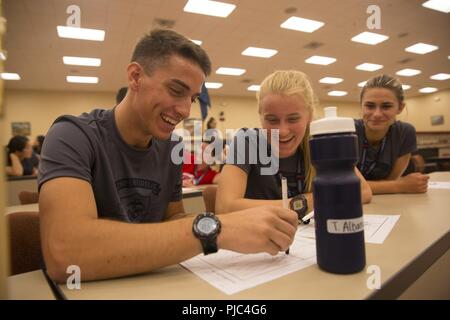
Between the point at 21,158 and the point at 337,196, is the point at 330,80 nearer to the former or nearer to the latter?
the point at 21,158

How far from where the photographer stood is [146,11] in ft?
15.1

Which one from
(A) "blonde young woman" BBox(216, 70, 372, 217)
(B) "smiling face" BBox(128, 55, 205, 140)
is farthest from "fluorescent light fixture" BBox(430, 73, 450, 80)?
(B) "smiling face" BBox(128, 55, 205, 140)

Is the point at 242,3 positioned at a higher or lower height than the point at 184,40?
higher

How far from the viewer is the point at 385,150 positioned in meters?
1.76

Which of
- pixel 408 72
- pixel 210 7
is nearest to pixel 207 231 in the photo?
pixel 210 7

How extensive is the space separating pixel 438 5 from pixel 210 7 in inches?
147

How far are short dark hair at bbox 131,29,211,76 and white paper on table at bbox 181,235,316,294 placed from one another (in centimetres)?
65

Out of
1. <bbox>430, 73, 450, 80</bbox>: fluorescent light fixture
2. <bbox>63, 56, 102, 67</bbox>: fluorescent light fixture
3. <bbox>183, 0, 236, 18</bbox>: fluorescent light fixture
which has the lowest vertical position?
<bbox>63, 56, 102, 67</bbox>: fluorescent light fixture

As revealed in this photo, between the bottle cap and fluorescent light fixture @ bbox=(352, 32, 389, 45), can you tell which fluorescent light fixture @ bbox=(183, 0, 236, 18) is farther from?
the bottle cap

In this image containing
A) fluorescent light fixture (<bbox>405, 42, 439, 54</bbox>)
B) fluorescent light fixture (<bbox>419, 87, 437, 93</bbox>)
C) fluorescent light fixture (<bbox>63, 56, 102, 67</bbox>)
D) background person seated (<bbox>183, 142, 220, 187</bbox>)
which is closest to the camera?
background person seated (<bbox>183, 142, 220, 187</bbox>)

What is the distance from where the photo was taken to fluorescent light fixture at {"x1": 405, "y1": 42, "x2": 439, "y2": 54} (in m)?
6.80

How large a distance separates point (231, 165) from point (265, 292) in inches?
29.4
